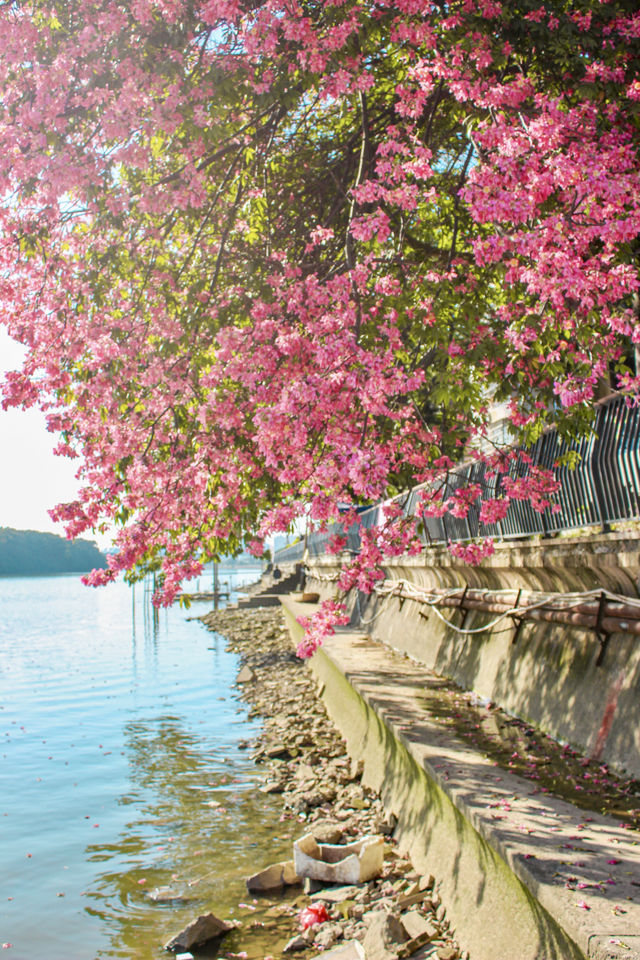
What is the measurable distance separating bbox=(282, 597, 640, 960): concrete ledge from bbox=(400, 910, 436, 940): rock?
0.18 m

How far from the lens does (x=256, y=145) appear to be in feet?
29.8

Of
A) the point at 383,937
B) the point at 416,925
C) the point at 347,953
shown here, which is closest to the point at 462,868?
the point at 416,925

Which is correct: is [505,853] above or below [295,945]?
above

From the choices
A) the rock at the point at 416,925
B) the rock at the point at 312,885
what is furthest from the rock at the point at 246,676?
the rock at the point at 416,925

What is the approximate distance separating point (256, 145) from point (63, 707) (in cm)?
1821

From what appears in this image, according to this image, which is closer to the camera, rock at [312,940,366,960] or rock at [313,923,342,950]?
rock at [312,940,366,960]

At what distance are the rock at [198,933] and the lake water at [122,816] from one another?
0.53 feet

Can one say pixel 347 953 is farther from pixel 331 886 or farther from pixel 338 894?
pixel 331 886

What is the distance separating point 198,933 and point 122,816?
516cm

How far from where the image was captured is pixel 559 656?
796cm

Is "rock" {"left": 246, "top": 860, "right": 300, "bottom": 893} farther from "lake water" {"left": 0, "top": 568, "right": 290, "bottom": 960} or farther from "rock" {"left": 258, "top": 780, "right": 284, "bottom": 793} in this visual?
"rock" {"left": 258, "top": 780, "right": 284, "bottom": 793}

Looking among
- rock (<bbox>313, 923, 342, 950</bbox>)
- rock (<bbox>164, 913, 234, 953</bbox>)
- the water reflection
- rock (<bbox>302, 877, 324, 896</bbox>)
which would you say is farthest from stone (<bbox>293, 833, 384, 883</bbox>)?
rock (<bbox>164, 913, 234, 953</bbox>)

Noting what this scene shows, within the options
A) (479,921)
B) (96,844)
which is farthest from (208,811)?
(479,921)

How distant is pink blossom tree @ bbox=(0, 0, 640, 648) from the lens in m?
6.17
